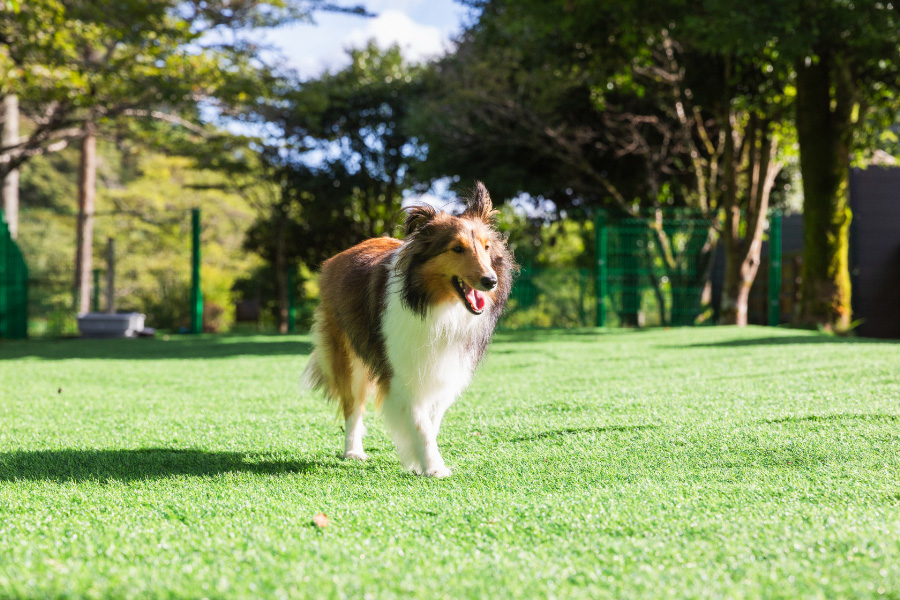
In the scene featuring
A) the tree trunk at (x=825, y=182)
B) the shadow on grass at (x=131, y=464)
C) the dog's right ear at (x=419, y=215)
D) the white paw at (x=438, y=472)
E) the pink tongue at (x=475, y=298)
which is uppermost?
the tree trunk at (x=825, y=182)

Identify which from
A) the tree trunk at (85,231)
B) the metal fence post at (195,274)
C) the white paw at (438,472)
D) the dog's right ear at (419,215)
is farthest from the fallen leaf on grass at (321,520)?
the tree trunk at (85,231)

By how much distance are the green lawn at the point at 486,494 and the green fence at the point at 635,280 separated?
8.38 m

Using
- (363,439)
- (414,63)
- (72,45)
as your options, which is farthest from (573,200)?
(363,439)

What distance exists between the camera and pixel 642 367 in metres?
6.84

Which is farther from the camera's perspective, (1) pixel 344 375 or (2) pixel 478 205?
(1) pixel 344 375

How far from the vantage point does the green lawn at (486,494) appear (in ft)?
5.90

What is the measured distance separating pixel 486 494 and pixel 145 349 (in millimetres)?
8798

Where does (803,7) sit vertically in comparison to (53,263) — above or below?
above

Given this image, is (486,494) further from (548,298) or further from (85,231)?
(85,231)

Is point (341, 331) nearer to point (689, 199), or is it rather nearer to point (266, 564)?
point (266, 564)

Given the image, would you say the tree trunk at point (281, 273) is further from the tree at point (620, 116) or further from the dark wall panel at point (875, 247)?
the dark wall panel at point (875, 247)

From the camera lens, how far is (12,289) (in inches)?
503

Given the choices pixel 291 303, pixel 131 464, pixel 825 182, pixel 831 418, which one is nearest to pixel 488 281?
pixel 131 464

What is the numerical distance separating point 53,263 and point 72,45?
4.85 m
